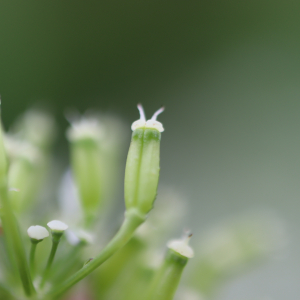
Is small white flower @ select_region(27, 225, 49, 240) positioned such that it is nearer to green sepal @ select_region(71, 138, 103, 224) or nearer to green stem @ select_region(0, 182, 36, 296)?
green stem @ select_region(0, 182, 36, 296)

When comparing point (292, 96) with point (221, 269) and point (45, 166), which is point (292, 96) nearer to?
point (221, 269)

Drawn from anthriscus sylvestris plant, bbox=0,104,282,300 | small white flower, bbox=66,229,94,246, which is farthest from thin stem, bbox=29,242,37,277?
small white flower, bbox=66,229,94,246

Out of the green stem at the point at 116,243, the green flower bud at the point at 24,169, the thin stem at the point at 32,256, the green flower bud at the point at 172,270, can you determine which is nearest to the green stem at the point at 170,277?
the green flower bud at the point at 172,270

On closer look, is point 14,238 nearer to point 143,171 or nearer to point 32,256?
point 32,256

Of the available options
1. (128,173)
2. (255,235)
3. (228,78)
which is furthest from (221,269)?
(228,78)

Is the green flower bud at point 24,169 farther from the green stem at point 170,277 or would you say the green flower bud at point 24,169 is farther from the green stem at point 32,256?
the green stem at point 170,277

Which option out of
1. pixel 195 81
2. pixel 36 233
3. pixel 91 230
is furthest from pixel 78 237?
pixel 195 81
